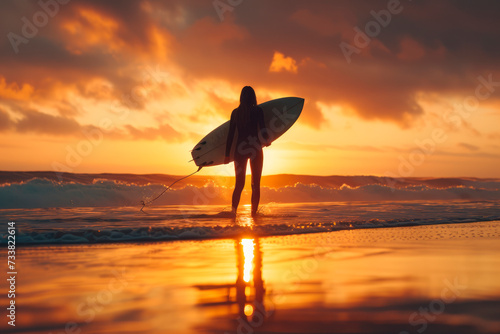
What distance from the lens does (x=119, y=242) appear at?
5211mm

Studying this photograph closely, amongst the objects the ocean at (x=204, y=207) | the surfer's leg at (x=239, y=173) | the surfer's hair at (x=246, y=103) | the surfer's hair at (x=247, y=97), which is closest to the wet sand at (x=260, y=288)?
the ocean at (x=204, y=207)

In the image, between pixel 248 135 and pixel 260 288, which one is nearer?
pixel 260 288

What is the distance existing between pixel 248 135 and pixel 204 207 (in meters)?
4.41

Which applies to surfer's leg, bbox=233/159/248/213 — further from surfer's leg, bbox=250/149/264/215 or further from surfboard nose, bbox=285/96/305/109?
surfboard nose, bbox=285/96/305/109

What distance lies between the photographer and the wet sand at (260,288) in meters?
2.15

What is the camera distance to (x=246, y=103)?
764cm

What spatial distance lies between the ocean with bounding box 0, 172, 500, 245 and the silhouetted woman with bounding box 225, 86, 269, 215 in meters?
0.75

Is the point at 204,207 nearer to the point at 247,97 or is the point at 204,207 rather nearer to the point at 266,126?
the point at 266,126

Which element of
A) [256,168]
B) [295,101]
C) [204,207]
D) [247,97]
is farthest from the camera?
[204,207]

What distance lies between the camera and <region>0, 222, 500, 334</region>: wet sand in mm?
2146

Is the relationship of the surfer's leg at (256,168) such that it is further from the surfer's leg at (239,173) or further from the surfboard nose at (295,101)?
the surfboard nose at (295,101)

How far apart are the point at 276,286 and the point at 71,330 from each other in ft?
3.88

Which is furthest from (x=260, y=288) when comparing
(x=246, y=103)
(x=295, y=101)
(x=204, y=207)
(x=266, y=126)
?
(x=204, y=207)

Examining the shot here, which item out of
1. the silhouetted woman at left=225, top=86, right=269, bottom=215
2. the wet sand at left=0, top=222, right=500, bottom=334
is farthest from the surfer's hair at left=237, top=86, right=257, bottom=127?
the wet sand at left=0, top=222, right=500, bottom=334
